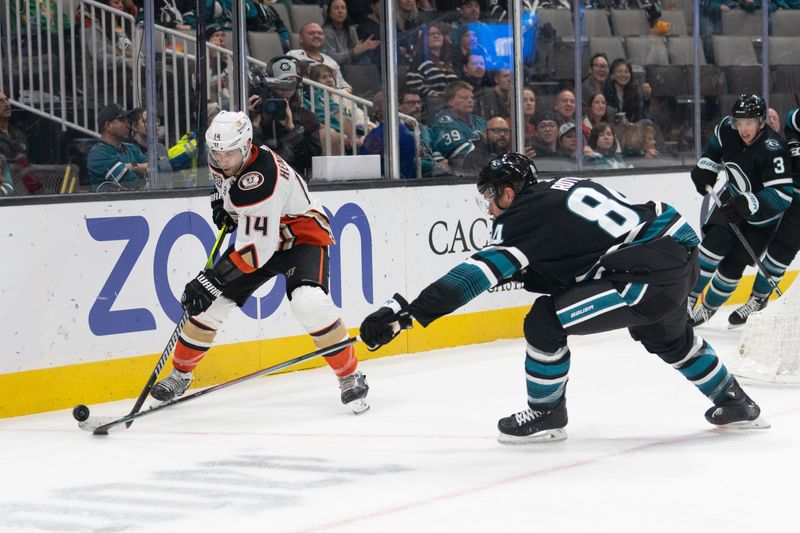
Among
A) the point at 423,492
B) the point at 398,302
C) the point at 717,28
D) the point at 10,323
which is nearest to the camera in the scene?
the point at 423,492

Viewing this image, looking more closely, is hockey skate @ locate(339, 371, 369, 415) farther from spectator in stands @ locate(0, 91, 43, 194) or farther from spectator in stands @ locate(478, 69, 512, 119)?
spectator in stands @ locate(478, 69, 512, 119)

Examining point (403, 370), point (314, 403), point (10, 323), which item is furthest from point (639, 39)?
point (10, 323)

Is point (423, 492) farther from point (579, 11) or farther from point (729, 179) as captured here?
point (579, 11)

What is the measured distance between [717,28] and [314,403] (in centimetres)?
450

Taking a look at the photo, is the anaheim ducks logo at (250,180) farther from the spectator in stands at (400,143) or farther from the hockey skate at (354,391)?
the spectator in stands at (400,143)

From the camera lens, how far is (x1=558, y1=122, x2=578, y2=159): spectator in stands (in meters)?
7.53

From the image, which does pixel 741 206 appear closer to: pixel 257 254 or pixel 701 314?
pixel 701 314

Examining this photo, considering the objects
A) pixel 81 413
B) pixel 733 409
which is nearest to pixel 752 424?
pixel 733 409

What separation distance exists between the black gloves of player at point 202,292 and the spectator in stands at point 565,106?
134 inches

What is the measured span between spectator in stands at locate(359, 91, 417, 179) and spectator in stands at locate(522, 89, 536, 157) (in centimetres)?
88

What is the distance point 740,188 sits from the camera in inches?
256

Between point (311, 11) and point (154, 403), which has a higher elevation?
point (311, 11)

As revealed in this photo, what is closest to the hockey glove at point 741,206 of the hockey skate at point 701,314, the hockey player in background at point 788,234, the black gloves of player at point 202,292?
the hockey player in background at point 788,234

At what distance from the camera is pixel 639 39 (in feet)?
26.5
